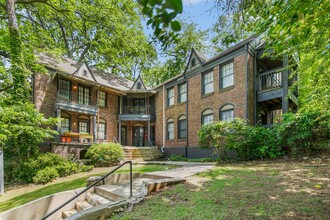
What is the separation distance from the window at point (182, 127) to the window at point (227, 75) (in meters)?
4.47

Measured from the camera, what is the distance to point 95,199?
5.95 metres

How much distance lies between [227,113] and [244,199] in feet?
33.1

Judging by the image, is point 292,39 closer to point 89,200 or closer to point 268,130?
point 89,200

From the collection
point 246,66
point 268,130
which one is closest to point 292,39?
point 268,130

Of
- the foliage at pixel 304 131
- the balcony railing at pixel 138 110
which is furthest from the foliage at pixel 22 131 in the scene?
the foliage at pixel 304 131

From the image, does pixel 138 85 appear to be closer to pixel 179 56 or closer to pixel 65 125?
pixel 65 125

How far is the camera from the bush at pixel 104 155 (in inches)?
532

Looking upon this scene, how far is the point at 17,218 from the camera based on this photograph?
549 cm

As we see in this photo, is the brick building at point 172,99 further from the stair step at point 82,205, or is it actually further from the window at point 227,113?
the stair step at point 82,205

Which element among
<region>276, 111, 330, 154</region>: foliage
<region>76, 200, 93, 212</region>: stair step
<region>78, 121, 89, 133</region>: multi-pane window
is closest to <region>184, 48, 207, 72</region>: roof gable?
<region>276, 111, 330, 154</region>: foliage

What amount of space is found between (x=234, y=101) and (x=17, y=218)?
38.1 ft

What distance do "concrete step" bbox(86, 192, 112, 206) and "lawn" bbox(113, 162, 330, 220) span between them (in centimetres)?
134

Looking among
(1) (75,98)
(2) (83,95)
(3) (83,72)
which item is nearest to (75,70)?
(3) (83,72)

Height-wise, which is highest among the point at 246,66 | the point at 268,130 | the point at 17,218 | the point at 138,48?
the point at 138,48
